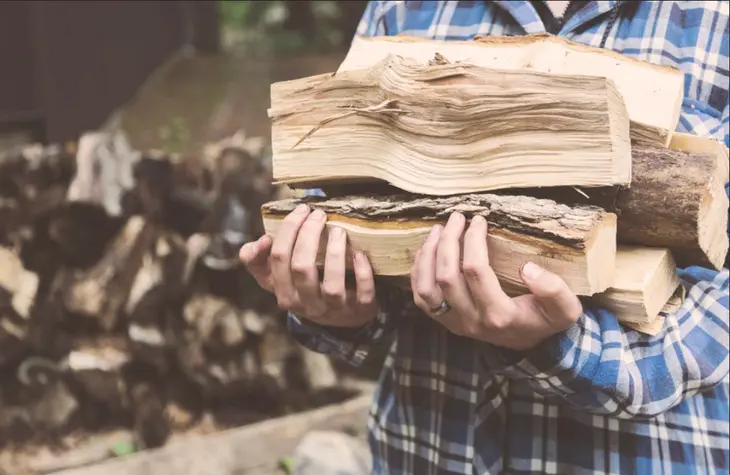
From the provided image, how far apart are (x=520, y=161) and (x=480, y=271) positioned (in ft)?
0.35

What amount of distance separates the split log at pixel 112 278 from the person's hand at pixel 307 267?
2.49 ft

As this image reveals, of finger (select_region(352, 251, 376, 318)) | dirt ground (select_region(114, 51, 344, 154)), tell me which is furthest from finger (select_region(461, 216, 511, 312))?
dirt ground (select_region(114, 51, 344, 154))

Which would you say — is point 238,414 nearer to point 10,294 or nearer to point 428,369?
point 10,294

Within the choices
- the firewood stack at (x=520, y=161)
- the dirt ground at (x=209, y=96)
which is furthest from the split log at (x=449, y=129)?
the dirt ground at (x=209, y=96)

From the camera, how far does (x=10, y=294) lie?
1.26 meters

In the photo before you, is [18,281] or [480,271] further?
[18,281]

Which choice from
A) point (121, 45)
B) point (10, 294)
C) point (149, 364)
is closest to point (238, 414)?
point (149, 364)

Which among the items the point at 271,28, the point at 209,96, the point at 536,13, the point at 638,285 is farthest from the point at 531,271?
the point at 209,96

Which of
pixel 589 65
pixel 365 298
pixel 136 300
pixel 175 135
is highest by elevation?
pixel 589 65

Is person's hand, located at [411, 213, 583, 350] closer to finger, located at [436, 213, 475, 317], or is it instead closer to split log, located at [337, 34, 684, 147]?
finger, located at [436, 213, 475, 317]

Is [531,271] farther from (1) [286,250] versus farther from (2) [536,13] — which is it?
(2) [536,13]

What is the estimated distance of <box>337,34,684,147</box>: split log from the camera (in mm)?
640

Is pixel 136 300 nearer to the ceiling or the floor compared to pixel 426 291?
nearer to the floor

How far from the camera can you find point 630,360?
2.22 ft
